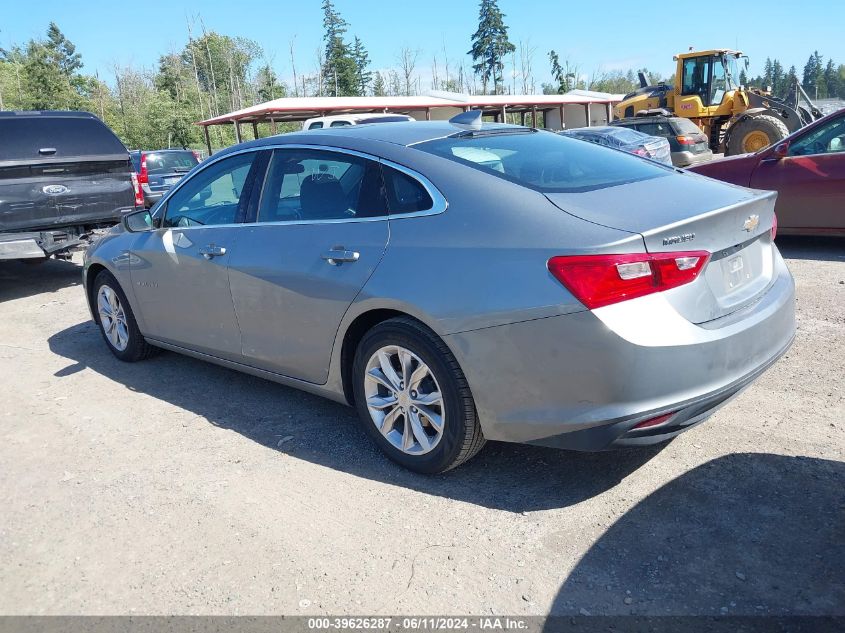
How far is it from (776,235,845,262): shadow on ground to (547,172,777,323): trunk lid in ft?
15.6

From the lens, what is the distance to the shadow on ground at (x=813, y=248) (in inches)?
303

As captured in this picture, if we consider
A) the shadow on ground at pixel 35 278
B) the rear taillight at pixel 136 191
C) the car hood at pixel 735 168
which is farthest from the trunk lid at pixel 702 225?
the shadow on ground at pixel 35 278

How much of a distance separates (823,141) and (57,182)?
829 cm

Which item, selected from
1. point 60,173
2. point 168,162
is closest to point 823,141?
point 60,173

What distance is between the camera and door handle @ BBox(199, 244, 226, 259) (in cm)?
434

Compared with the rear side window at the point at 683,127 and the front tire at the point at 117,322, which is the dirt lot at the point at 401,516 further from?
the rear side window at the point at 683,127

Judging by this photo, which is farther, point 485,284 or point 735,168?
point 735,168

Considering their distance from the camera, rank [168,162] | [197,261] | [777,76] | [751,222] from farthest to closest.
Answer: [777,76]
[168,162]
[197,261]
[751,222]

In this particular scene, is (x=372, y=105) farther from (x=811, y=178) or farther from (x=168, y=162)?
(x=811, y=178)

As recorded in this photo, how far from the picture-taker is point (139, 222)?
16.9 feet

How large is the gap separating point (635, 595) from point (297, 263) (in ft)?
7.49

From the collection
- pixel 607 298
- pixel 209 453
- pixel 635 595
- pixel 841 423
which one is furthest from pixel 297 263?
pixel 841 423

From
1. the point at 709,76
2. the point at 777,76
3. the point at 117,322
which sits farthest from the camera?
the point at 777,76

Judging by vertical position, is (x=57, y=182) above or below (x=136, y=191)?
above
